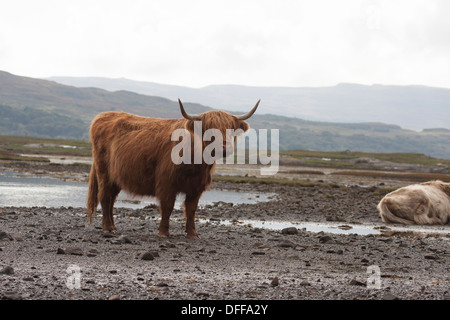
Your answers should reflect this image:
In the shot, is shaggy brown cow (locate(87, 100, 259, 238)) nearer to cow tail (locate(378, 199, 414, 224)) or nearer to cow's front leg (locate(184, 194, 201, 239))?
cow's front leg (locate(184, 194, 201, 239))

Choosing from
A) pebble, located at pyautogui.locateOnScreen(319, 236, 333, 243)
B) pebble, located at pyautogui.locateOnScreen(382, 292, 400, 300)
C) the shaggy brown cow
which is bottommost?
pebble, located at pyautogui.locateOnScreen(319, 236, 333, 243)

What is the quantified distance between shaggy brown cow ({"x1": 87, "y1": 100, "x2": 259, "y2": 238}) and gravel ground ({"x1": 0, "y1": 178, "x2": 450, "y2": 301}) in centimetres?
63

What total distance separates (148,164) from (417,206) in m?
8.27

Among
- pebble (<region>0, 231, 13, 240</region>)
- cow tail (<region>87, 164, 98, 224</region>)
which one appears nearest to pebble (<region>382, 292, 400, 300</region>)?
pebble (<region>0, 231, 13, 240</region>)

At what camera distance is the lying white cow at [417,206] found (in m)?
15.0

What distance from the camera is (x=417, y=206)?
49.4ft

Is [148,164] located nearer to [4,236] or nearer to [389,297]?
[4,236]

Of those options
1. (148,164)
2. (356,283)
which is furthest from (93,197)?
(356,283)

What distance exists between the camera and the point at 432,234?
12758 millimetres

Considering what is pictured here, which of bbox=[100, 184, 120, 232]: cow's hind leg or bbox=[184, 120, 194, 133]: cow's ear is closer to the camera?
bbox=[184, 120, 194, 133]: cow's ear

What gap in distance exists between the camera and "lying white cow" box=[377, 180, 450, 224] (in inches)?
592

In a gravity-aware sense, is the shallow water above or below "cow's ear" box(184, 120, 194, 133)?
below

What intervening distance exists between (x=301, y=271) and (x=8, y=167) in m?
34.1
